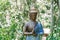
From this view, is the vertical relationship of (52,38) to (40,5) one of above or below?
below

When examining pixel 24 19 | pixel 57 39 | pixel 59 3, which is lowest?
pixel 57 39

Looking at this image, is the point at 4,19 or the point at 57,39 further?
the point at 4,19

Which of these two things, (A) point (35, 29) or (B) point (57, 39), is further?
(B) point (57, 39)

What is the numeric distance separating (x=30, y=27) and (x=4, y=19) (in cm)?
183

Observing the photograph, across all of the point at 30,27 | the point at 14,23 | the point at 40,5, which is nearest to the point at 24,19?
the point at 14,23

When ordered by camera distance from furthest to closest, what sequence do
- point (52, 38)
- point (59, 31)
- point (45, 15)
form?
point (45, 15)
point (59, 31)
point (52, 38)

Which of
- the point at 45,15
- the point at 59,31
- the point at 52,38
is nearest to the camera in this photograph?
the point at 52,38

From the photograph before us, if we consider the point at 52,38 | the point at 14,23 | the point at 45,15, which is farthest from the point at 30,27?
the point at 45,15

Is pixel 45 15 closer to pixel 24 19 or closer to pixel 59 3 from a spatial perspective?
pixel 24 19

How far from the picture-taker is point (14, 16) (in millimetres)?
4480

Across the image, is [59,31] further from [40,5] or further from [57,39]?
[40,5]

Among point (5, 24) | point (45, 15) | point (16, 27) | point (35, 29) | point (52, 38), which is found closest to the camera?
point (35, 29)

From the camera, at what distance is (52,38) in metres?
3.63

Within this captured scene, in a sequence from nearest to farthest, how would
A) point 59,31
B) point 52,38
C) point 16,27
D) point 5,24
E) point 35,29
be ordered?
point 35,29
point 52,38
point 59,31
point 16,27
point 5,24
